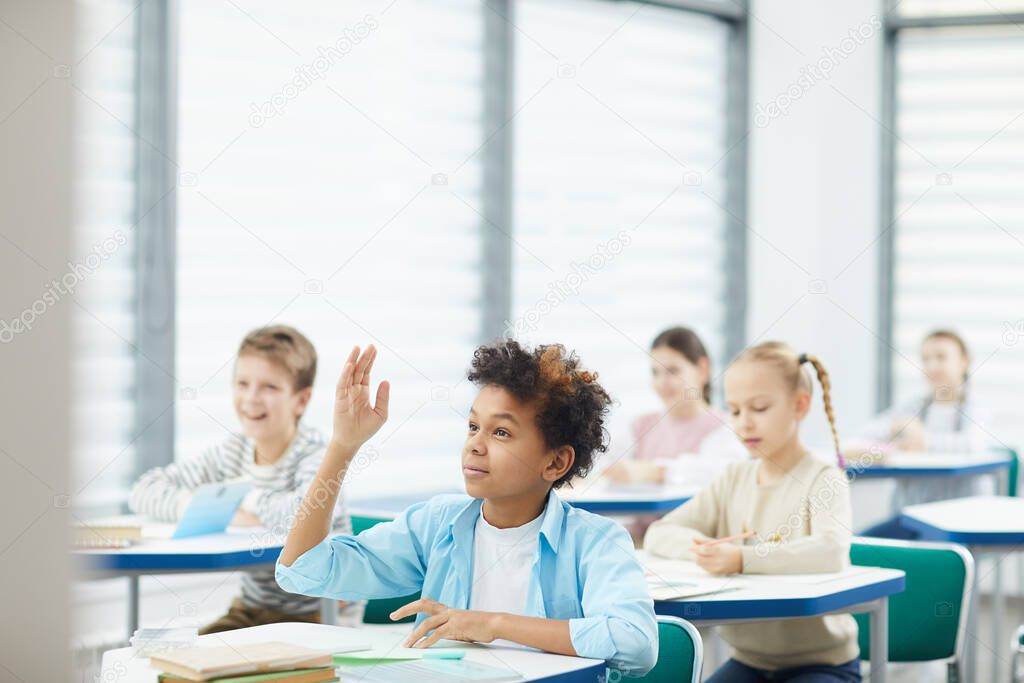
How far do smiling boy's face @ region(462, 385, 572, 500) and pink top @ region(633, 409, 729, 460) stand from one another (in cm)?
258

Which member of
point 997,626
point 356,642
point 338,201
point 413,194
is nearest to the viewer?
point 356,642

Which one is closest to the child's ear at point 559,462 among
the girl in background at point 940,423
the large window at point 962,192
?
the girl in background at point 940,423

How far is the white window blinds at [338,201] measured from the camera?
411cm

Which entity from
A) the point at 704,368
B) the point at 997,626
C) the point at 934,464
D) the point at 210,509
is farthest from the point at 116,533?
the point at 934,464

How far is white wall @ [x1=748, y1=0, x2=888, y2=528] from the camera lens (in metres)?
5.66

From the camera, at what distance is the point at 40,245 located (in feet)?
1.76

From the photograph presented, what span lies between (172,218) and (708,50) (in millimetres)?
3010

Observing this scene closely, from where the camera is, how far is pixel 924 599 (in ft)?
8.20

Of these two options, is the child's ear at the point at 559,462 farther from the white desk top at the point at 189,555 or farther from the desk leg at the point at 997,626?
the desk leg at the point at 997,626

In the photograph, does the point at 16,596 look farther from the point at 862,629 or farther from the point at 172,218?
the point at 172,218

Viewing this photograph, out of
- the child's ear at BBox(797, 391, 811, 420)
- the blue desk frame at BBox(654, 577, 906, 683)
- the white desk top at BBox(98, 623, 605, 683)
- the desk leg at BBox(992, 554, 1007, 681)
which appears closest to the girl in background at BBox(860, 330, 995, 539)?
the desk leg at BBox(992, 554, 1007, 681)

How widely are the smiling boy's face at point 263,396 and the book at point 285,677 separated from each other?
178 centimetres

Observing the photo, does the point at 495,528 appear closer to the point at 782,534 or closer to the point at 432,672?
the point at 432,672

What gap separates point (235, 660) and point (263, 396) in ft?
6.01
